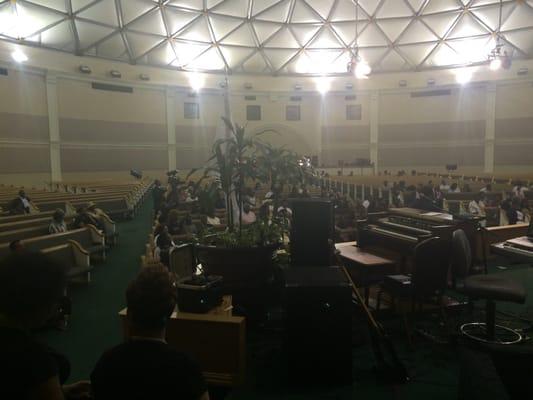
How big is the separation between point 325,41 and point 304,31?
142cm

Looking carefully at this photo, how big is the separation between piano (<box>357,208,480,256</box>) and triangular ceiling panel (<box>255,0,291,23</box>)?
63.0 ft

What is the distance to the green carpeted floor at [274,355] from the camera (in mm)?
3383

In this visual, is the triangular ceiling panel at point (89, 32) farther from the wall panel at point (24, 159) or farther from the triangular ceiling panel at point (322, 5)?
the triangular ceiling panel at point (322, 5)

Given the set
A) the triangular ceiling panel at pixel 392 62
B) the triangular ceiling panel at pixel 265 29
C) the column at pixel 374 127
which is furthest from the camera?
the column at pixel 374 127

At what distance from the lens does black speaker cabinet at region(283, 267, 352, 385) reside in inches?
133

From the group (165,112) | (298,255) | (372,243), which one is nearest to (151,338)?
(298,255)

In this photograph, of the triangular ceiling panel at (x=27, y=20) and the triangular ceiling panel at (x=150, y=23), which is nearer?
the triangular ceiling panel at (x=27, y=20)

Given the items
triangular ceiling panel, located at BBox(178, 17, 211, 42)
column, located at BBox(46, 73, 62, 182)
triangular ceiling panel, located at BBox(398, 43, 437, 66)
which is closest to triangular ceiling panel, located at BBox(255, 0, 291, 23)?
triangular ceiling panel, located at BBox(178, 17, 211, 42)

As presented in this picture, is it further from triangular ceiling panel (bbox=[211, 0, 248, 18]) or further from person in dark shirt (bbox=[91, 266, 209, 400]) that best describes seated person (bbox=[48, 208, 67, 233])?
triangular ceiling panel (bbox=[211, 0, 248, 18])

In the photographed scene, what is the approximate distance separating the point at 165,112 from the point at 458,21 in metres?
16.5

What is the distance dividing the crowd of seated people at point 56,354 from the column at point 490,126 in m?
26.7

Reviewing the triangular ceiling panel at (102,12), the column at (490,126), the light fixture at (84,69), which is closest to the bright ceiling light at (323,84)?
the column at (490,126)

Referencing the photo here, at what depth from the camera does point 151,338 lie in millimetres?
1779

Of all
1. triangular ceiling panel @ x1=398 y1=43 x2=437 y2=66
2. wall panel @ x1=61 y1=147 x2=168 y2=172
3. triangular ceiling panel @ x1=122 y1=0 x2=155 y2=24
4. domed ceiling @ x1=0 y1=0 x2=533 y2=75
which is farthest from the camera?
triangular ceiling panel @ x1=398 y1=43 x2=437 y2=66
